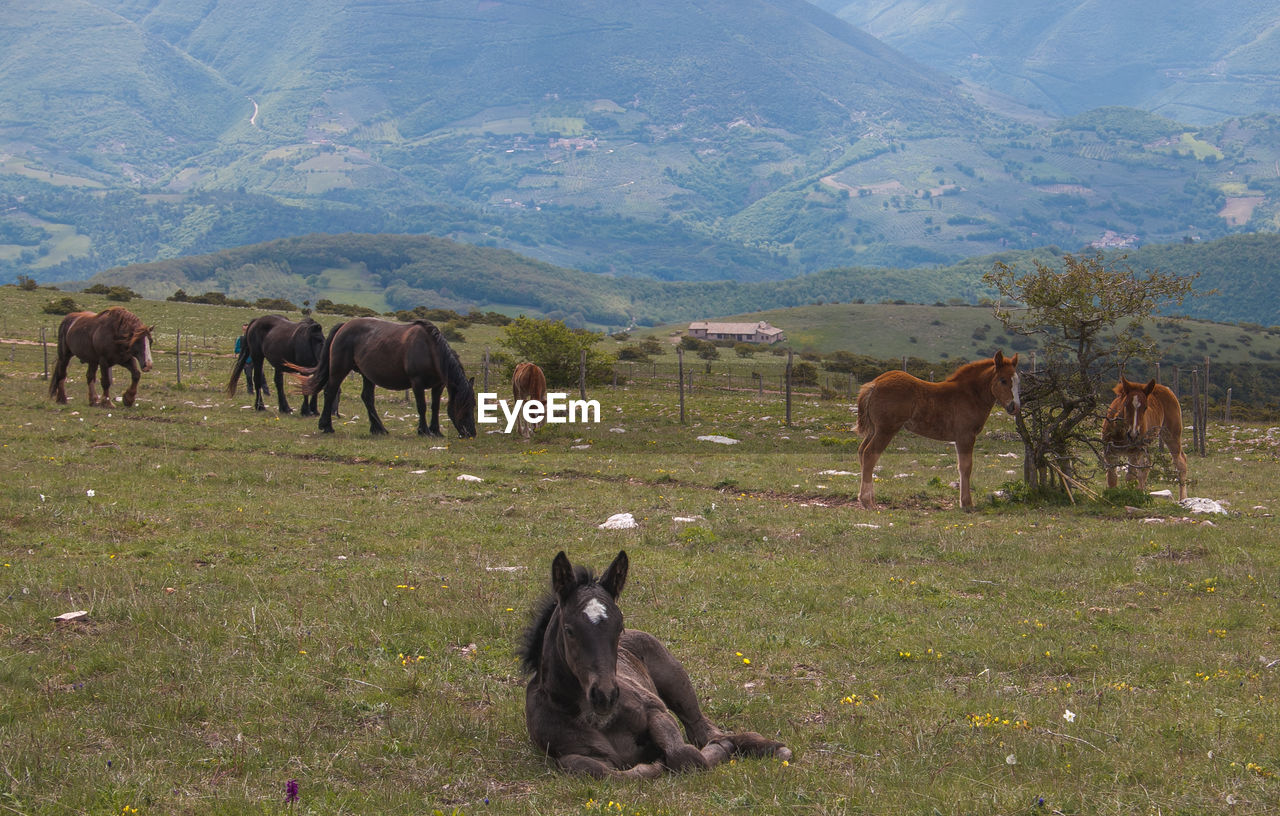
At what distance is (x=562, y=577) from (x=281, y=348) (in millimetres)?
28785

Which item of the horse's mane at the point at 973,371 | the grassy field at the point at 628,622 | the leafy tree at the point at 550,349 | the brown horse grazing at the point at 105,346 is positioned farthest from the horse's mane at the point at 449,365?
the leafy tree at the point at 550,349

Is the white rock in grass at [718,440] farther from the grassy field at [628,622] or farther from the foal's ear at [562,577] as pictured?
the foal's ear at [562,577]

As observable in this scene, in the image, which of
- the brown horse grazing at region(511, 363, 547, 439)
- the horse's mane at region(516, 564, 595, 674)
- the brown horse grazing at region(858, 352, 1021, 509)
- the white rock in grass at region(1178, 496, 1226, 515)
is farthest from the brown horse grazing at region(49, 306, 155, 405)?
the white rock in grass at region(1178, 496, 1226, 515)

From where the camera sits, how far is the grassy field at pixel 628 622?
6.39 m

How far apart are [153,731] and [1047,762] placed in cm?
625

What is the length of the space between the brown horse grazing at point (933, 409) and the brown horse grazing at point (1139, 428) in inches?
95.9

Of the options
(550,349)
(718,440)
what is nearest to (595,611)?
(718,440)

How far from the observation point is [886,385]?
20.3 m

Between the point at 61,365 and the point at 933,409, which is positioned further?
the point at 61,365

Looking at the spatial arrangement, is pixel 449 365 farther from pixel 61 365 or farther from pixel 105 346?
pixel 61 365

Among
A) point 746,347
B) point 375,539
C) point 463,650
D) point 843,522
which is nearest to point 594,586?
point 463,650

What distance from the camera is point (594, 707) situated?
6543mm

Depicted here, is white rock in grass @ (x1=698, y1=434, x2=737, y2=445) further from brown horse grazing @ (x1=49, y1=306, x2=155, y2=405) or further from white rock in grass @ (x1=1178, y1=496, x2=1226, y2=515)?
brown horse grazing @ (x1=49, y1=306, x2=155, y2=405)

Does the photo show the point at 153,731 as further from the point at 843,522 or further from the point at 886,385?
the point at 886,385
